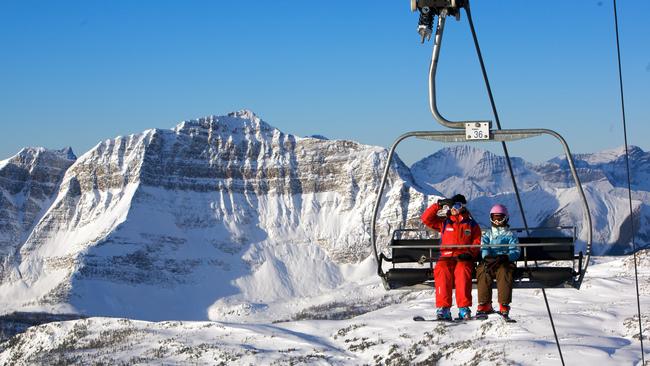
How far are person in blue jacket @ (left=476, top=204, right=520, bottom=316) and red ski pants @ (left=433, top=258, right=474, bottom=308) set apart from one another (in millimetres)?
320

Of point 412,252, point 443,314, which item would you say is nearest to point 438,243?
point 412,252

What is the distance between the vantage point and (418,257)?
89.7ft

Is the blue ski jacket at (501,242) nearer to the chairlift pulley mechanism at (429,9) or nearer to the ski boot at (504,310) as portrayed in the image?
the ski boot at (504,310)

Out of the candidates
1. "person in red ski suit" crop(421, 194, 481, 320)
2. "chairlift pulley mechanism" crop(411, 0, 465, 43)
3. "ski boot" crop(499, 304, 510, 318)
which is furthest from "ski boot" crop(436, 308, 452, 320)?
"chairlift pulley mechanism" crop(411, 0, 465, 43)

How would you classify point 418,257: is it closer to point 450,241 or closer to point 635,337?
point 450,241

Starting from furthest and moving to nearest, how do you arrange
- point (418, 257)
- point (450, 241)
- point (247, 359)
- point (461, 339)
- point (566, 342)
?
point (247, 359)
point (461, 339)
point (566, 342)
point (418, 257)
point (450, 241)

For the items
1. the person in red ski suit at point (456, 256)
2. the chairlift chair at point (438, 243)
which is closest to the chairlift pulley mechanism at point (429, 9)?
the chairlift chair at point (438, 243)

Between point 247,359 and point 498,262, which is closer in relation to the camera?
point 498,262

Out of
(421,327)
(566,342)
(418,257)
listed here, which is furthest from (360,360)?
(418,257)

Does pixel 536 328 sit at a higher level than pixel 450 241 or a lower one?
lower

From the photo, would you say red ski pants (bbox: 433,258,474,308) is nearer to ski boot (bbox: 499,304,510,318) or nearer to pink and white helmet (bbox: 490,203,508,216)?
ski boot (bbox: 499,304,510,318)

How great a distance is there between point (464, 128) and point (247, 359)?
168 meters

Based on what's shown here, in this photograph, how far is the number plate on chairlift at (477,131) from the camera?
68.8 feet

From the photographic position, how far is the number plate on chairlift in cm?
2098
